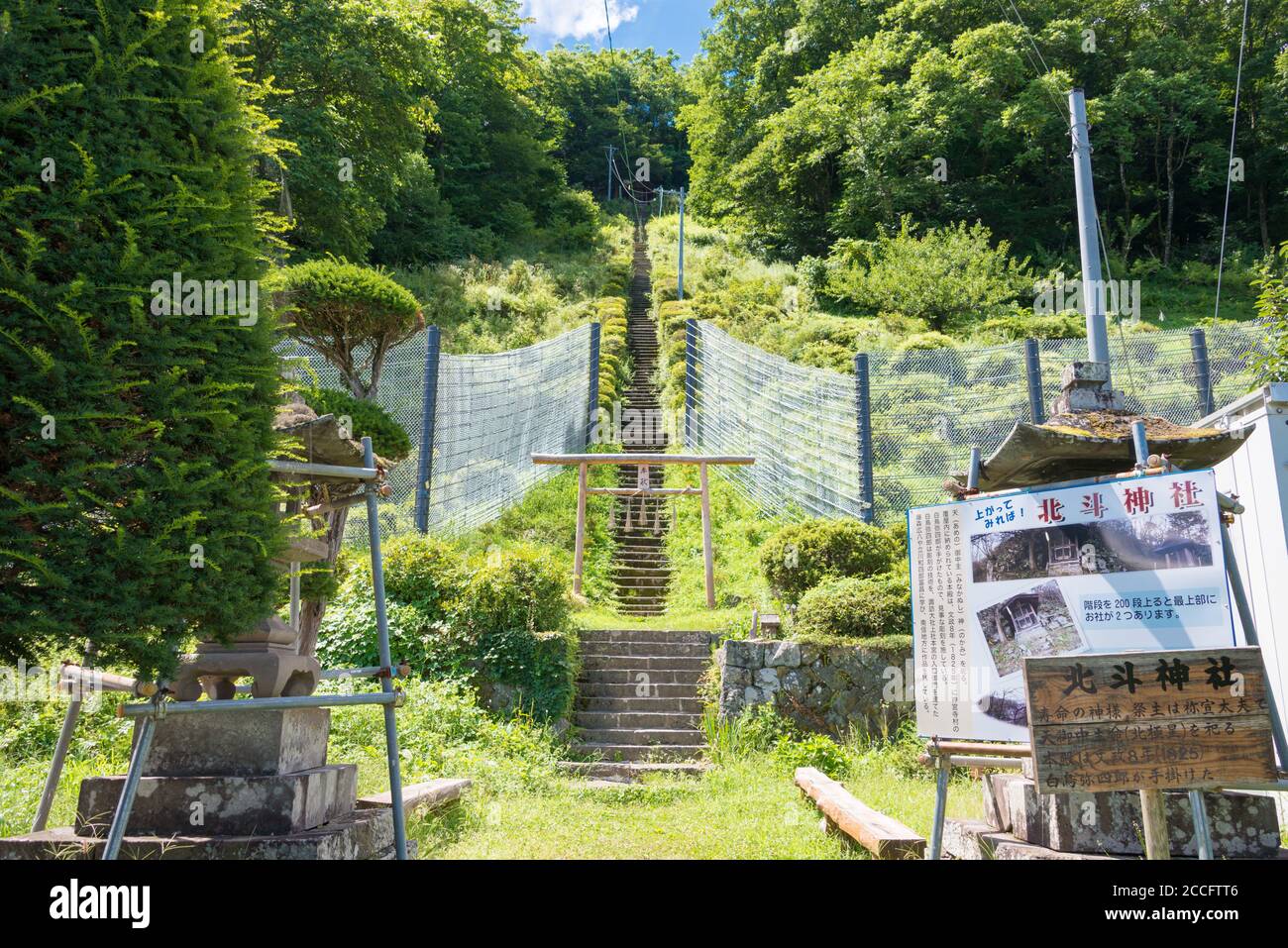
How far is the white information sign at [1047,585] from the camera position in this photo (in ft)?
11.6

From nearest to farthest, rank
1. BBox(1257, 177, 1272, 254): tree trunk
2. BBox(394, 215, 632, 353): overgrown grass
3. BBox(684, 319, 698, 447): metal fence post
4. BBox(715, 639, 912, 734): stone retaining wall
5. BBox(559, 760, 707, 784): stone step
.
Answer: BBox(559, 760, 707, 784): stone step → BBox(715, 639, 912, 734): stone retaining wall → BBox(684, 319, 698, 447): metal fence post → BBox(394, 215, 632, 353): overgrown grass → BBox(1257, 177, 1272, 254): tree trunk

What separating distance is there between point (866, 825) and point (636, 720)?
159 inches

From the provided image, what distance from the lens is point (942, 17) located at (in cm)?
2948

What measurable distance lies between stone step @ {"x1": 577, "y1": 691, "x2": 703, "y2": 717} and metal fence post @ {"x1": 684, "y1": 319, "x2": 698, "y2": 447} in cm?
808

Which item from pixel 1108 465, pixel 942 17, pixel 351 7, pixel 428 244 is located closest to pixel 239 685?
pixel 1108 465

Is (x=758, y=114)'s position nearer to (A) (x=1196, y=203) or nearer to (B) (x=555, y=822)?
(A) (x=1196, y=203)

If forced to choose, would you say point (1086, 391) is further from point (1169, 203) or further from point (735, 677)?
point (1169, 203)

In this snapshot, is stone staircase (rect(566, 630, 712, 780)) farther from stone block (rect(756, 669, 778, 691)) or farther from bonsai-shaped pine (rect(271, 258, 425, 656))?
→ bonsai-shaped pine (rect(271, 258, 425, 656))

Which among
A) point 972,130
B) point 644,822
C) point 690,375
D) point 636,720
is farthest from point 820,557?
point 972,130

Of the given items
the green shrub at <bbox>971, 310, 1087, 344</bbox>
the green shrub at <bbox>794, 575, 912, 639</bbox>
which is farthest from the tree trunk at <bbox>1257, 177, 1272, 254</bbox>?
the green shrub at <bbox>794, 575, 912, 639</bbox>

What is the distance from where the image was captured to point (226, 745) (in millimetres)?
3547

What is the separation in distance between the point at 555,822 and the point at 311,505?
258cm

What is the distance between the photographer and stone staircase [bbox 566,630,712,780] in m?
7.70

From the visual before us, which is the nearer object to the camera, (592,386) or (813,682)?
(813,682)
